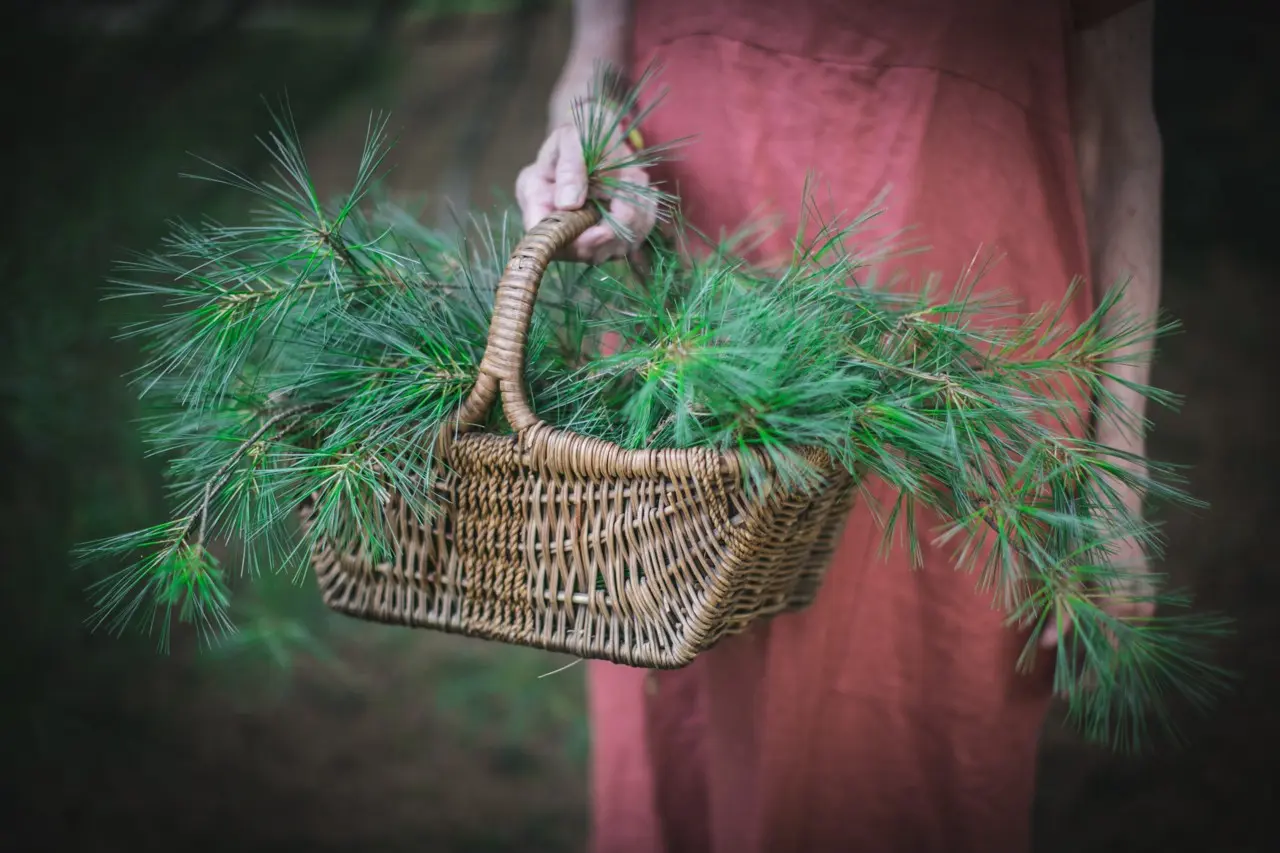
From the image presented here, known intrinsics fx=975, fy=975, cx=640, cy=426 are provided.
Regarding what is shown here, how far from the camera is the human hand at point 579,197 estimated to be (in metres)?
0.58

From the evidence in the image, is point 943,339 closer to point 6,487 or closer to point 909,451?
point 909,451

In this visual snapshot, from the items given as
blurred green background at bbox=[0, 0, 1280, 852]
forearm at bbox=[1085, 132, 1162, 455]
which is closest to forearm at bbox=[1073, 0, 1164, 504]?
forearm at bbox=[1085, 132, 1162, 455]

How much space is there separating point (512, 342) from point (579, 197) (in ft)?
0.36

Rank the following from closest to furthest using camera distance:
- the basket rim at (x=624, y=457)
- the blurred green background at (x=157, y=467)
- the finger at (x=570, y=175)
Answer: the basket rim at (x=624, y=457) → the finger at (x=570, y=175) → the blurred green background at (x=157, y=467)

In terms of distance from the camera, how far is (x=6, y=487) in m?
1.35

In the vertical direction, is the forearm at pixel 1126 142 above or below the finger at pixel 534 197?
above

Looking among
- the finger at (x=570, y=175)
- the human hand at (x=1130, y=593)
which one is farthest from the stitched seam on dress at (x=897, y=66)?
the human hand at (x=1130, y=593)

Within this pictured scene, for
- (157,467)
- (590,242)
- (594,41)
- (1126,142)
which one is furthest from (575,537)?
(157,467)

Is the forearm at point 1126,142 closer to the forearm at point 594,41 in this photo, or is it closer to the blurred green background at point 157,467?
the forearm at point 594,41

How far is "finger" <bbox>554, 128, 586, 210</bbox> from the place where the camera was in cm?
58

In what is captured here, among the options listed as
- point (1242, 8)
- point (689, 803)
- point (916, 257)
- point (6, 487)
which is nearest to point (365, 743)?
point (6, 487)

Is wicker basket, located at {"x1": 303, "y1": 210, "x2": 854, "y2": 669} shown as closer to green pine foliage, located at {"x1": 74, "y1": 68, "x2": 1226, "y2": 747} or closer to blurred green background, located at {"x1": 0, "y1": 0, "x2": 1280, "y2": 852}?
green pine foliage, located at {"x1": 74, "y1": 68, "x2": 1226, "y2": 747}

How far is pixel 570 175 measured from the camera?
582 millimetres

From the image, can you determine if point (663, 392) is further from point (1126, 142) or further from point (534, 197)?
point (1126, 142)
